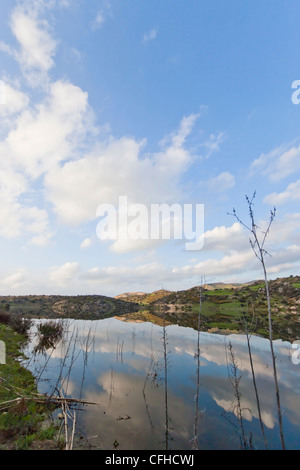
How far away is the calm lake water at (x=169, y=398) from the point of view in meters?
10.3

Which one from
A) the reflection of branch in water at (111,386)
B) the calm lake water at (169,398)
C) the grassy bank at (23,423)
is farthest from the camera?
the reflection of branch in water at (111,386)

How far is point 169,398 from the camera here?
584 inches

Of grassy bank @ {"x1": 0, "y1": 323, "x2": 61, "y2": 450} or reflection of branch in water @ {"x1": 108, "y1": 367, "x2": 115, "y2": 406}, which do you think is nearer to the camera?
grassy bank @ {"x1": 0, "y1": 323, "x2": 61, "y2": 450}

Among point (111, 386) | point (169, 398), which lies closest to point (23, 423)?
point (111, 386)

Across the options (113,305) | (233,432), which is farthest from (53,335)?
(113,305)

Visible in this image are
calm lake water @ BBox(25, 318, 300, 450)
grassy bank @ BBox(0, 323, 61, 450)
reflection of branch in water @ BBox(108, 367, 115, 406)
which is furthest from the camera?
reflection of branch in water @ BBox(108, 367, 115, 406)

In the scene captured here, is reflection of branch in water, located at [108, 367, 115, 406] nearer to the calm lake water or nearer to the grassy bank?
the calm lake water

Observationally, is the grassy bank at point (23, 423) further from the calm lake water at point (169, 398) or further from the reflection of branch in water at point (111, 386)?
the reflection of branch in water at point (111, 386)

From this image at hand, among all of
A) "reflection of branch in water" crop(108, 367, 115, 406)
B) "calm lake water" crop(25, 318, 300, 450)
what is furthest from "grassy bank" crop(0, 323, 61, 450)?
"reflection of branch in water" crop(108, 367, 115, 406)

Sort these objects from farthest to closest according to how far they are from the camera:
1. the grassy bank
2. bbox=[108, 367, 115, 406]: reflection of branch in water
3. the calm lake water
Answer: bbox=[108, 367, 115, 406]: reflection of branch in water
the calm lake water
the grassy bank

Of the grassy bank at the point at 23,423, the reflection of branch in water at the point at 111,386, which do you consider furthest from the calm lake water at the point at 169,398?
the grassy bank at the point at 23,423

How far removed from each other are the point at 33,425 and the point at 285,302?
102 m

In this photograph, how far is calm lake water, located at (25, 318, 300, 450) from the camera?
10.3 metres

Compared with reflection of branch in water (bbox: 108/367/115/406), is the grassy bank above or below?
above
